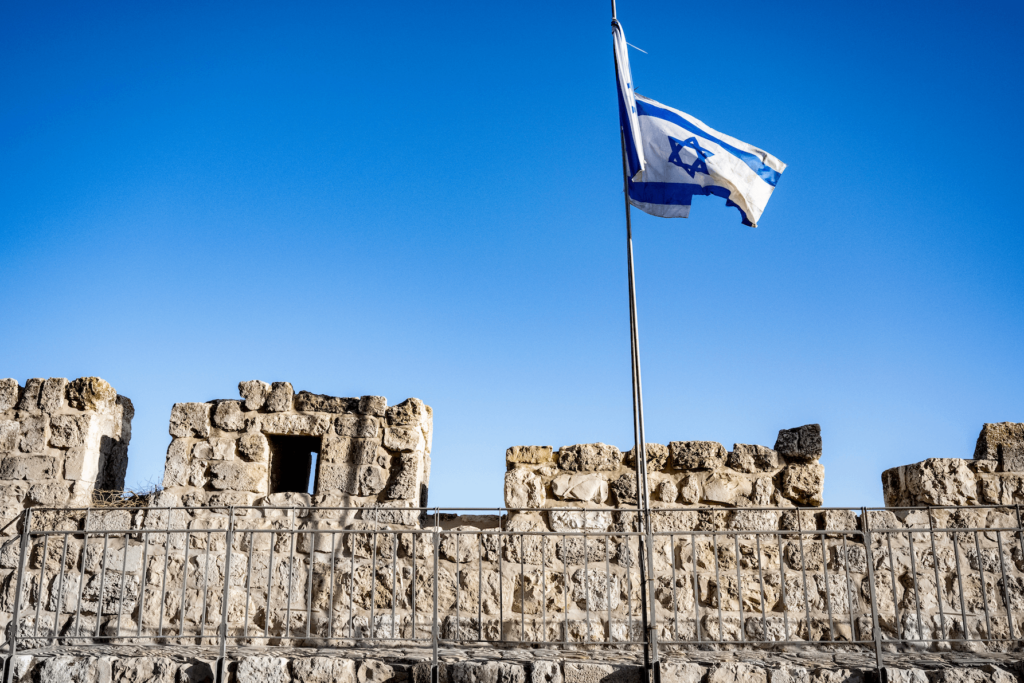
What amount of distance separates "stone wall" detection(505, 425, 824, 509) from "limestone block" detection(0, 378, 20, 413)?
157 inches

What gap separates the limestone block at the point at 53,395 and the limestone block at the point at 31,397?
40 millimetres

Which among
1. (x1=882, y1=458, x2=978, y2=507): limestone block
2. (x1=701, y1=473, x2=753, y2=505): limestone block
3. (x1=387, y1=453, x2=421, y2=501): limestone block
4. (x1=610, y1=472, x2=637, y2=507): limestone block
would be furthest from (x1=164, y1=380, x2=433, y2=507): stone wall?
(x1=882, y1=458, x2=978, y2=507): limestone block

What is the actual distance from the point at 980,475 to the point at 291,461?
214 inches

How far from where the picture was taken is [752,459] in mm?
6520

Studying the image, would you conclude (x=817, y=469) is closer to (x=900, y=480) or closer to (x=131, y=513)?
(x=900, y=480)

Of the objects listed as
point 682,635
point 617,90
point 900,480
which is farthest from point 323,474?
point 900,480

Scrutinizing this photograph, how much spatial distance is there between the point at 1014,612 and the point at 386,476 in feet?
15.0

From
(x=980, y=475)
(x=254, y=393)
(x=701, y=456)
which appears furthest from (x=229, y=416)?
(x=980, y=475)

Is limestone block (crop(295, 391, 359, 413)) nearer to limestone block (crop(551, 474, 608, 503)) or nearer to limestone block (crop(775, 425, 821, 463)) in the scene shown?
limestone block (crop(551, 474, 608, 503))

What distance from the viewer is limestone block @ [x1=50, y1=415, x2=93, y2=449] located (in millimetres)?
6719

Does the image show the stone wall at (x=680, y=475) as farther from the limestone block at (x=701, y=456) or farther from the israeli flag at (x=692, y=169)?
the israeli flag at (x=692, y=169)

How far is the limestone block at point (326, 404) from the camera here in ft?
22.2

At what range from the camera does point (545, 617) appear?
604 centimetres

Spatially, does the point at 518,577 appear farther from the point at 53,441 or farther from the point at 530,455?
the point at 53,441
